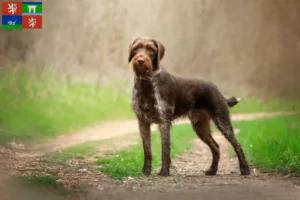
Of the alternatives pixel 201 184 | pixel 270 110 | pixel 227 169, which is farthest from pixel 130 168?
pixel 270 110


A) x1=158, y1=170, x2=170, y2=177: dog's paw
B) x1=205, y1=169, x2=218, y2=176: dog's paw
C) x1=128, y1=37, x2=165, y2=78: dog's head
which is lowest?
x1=205, y1=169, x2=218, y2=176: dog's paw

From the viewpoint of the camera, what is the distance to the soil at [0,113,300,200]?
410 centimetres

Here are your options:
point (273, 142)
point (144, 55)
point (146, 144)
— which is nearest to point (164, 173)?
point (146, 144)

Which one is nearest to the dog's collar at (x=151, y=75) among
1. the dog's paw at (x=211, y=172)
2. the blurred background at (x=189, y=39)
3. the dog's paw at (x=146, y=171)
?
the blurred background at (x=189, y=39)

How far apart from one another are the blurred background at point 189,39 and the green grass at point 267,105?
0.25 feet

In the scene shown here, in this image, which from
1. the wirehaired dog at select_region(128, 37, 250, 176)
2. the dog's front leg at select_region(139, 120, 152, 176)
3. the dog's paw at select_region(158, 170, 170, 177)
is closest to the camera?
the wirehaired dog at select_region(128, 37, 250, 176)

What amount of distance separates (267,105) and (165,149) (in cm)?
125

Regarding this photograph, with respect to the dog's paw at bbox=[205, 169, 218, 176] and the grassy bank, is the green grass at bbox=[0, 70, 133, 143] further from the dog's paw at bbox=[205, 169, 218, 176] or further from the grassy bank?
the dog's paw at bbox=[205, 169, 218, 176]

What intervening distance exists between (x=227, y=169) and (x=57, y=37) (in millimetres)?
1988

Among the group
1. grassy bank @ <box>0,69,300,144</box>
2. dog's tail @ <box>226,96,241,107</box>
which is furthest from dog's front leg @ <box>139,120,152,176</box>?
dog's tail @ <box>226,96,241,107</box>

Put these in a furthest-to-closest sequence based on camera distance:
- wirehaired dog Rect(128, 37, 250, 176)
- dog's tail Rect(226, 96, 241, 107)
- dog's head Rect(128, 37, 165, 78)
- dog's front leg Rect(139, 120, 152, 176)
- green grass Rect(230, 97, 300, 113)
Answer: green grass Rect(230, 97, 300, 113)
dog's tail Rect(226, 96, 241, 107)
dog's front leg Rect(139, 120, 152, 176)
wirehaired dog Rect(128, 37, 250, 176)
dog's head Rect(128, 37, 165, 78)

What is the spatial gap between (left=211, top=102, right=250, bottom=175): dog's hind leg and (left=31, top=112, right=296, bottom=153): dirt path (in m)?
0.38

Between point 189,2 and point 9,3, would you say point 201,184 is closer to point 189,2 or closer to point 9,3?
point 189,2

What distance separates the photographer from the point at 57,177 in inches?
170
